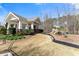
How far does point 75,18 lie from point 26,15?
0.56 meters

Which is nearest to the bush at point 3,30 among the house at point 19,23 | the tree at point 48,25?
the house at point 19,23

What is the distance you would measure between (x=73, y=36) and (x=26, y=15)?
23.1 inches

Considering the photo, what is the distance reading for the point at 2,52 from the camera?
5.53m

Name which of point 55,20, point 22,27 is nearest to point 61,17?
point 55,20

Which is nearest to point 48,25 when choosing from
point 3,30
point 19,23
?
point 19,23

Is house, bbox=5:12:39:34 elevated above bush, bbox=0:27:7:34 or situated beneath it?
elevated above

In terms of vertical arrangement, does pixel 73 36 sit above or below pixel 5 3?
below

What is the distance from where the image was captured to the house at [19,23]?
5535 mm

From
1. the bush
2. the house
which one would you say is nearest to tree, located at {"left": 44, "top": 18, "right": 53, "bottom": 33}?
the house

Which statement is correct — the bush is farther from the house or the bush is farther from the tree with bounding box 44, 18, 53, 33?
the tree with bounding box 44, 18, 53, 33

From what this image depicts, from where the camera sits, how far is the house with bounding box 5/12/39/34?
18.2ft

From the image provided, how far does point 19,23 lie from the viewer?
5555 mm

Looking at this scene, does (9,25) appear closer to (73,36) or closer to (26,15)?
(26,15)

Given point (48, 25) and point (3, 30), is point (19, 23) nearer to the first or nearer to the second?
point (3, 30)
